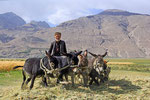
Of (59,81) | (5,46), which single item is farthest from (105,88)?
(5,46)

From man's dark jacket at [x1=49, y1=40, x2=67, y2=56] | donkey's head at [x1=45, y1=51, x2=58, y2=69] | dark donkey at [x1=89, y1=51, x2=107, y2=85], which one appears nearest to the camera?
donkey's head at [x1=45, y1=51, x2=58, y2=69]

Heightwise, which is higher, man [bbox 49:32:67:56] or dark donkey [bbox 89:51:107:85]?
man [bbox 49:32:67:56]

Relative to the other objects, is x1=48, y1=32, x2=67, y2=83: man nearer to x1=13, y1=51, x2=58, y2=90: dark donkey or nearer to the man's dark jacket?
the man's dark jacket

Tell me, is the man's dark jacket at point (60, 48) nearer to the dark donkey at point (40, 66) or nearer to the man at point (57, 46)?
the man at point (57, 46)

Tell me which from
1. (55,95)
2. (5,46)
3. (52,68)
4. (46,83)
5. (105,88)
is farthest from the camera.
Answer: (5,46)

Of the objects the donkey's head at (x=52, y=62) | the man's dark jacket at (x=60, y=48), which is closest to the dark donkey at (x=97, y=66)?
the man's dark jacket at (x=60, y=48)

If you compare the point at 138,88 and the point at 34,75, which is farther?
the point at 138,88

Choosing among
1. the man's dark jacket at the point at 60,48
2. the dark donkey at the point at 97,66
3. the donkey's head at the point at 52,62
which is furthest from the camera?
the dark donkey at the point at 97,66

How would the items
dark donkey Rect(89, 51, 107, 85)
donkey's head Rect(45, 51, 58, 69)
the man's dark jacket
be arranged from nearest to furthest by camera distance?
donkey's head Rect(45, 51, 58, 69) → the man's dark jacket → dark donkey Rect(89, 51, 107, 85)

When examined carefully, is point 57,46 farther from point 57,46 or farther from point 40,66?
point 40,66

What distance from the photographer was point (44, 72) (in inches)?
356

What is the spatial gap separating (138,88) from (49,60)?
5869 mm

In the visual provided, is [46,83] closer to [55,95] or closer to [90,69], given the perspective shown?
[55,95]

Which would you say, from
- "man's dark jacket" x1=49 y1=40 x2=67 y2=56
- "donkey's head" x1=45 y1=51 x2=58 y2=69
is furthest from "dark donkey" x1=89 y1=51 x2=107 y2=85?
"donkey's head" x1=45 y1=51 x2=58 y2=69
